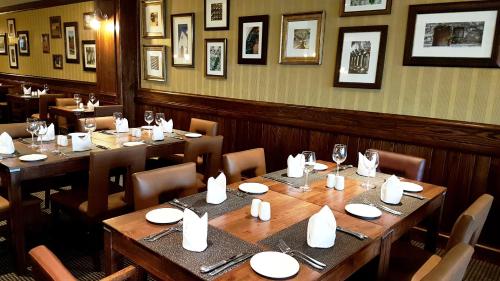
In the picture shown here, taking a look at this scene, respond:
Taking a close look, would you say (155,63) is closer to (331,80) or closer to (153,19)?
(153,19)

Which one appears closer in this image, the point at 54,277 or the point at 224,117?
the point at 54,277

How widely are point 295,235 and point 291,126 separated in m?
2.55

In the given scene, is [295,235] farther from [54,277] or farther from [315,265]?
[54,277]

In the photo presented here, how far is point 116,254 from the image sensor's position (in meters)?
1.61

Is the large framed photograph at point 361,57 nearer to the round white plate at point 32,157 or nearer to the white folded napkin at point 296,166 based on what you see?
the white folded napkin at point 296,166

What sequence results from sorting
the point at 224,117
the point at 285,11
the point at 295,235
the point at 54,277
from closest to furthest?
the point at 54,277
the point at 295,235
the point at 285,11
the point at 224,117

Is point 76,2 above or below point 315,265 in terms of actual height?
above

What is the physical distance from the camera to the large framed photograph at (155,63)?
5297 millimetres

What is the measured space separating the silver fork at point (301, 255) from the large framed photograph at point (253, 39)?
3015mm

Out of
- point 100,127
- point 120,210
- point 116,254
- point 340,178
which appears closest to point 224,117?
point 100,127

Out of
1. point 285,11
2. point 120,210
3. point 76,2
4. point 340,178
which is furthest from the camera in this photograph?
point 76,2

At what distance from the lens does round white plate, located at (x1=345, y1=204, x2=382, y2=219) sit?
1.80 metres

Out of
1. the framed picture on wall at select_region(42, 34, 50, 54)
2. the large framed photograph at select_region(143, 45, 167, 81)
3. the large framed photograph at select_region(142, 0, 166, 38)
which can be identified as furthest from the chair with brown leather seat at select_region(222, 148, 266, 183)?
the framed picture on wall at select_region(42, 34, 50, 54)

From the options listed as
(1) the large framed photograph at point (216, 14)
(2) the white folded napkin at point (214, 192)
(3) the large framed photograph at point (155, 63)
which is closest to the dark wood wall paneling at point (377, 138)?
(3) the large framed photograph at point (155, 63)
